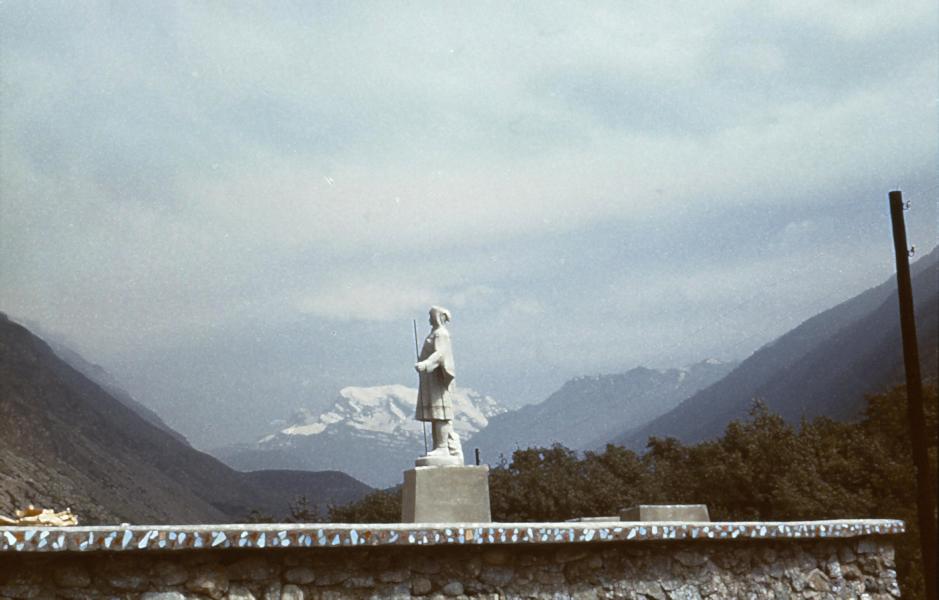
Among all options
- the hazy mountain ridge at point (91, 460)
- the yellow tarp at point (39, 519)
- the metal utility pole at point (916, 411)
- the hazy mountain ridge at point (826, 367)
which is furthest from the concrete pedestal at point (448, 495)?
the hazy mountain ridge at point (826, 367)

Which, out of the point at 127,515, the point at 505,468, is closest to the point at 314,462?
the point at 127,515

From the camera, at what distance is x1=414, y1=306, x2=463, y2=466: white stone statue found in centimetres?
1552

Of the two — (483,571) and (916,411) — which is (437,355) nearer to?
(483,571)

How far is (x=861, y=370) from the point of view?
7238 centimetres

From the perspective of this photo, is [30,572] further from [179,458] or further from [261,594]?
[179,458]

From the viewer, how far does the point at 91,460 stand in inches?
1827

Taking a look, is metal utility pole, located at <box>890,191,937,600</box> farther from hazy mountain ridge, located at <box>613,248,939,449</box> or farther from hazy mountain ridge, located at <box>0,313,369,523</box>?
hazy mountain ridge, located at <box>0,313,369,523</box>

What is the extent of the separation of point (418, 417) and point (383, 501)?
62.7ft

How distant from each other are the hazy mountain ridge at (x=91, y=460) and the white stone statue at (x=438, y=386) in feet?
72.5

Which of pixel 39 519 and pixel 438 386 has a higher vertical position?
pixel 438 386

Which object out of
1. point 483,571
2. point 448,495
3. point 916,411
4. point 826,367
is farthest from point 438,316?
point 826,367

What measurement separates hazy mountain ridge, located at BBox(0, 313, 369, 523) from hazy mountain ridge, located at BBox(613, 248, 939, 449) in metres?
25.9

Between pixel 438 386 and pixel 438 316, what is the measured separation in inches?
43.6

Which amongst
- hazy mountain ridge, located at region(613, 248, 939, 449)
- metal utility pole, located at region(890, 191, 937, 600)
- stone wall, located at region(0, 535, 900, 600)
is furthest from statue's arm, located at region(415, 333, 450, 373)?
hazy mountain ridge, located at region(613, 248, 939, 449)
